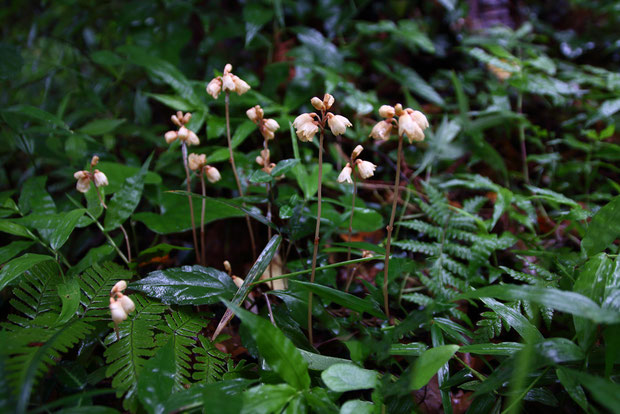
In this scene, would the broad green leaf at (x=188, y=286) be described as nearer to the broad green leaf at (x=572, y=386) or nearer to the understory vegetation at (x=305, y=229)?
the understory vegetation at (x=305, y=229)

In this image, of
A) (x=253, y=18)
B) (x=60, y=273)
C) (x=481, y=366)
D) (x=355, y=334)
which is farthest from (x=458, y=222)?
(x=253, y=18)

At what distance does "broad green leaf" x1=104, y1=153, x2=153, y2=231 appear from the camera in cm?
154

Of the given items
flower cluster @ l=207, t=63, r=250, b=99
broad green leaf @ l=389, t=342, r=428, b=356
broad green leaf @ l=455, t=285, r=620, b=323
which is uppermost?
flower cluster @ l=207, t=63, r=250, b=99

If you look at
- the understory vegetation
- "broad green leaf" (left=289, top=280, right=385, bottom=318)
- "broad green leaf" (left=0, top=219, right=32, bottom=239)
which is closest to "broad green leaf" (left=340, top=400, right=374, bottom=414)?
the understory vegetation

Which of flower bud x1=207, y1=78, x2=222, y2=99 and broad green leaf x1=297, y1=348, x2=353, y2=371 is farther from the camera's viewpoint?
flower bud x1=207, y1=78, x2=222, y2=99

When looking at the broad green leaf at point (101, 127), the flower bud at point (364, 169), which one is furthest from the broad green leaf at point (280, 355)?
the broad green leaf at point (101, 127)

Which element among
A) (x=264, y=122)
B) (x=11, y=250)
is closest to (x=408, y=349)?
(x=264, y=122)

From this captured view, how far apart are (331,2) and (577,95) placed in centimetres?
195

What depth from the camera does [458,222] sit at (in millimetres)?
1703

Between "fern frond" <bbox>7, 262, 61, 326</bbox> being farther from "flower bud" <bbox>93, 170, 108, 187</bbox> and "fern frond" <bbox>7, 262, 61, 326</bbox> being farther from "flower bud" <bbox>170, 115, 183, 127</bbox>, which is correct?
"flower bud" <bbox>170, 115, 183, 127</bbox>

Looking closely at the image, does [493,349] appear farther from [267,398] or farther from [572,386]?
[267,398]

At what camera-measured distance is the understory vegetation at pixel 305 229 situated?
1018 millimetres

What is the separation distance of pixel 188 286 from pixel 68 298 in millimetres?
368

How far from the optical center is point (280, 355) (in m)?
1.01
